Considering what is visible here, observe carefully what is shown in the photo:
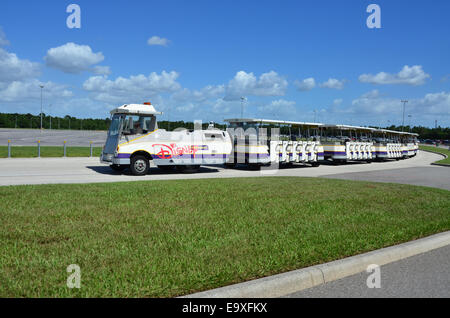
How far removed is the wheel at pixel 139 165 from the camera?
14133 mm

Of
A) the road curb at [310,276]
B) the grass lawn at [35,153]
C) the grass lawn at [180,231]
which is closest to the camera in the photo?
the road curb at [310,276]

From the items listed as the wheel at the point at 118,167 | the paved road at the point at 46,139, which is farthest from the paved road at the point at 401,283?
the paved road at the point at 46,139

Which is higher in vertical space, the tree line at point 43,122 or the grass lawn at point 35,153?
the tree line at point 43,122

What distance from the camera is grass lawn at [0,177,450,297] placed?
3.97 m

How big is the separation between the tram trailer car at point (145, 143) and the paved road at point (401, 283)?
1080 centimetres

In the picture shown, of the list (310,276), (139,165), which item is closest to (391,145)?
(139,165)

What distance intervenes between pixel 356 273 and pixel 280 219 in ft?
7.12

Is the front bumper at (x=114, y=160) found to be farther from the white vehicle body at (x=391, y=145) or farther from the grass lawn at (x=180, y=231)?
the white vehicle body at (x=391, y=145)

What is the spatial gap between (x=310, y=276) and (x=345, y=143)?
20.0 m

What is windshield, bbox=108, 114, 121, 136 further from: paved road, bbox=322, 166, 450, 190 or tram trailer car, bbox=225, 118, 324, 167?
paved road, bbox=322, 166, 450, 190

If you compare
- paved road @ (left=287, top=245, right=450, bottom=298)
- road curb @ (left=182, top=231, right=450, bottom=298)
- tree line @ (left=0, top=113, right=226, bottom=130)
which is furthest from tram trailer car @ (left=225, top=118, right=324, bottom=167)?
tree line @ (left=0, top=113, right=226, bottom=130)

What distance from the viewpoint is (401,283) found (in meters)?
4.38
